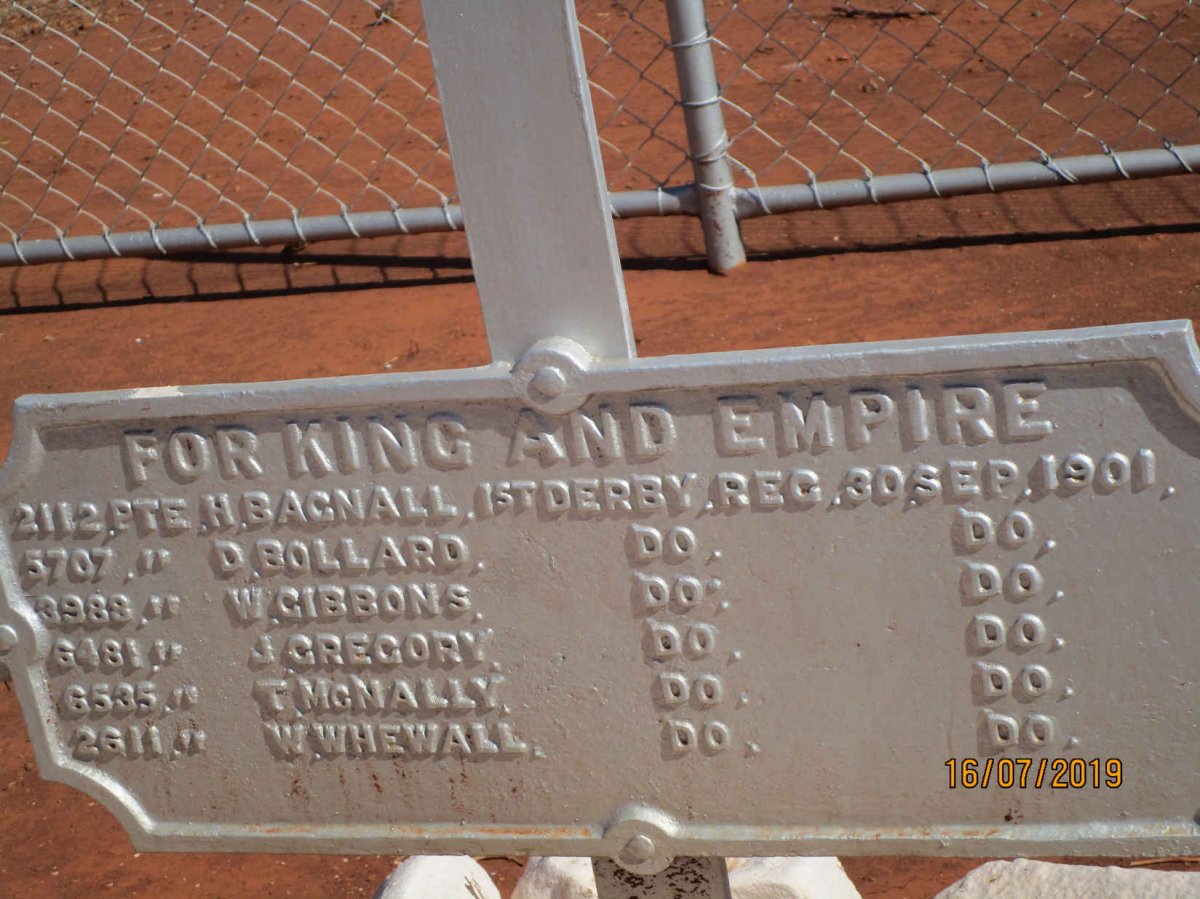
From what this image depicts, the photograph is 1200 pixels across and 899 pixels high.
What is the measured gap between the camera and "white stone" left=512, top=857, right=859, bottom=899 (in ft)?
7.37

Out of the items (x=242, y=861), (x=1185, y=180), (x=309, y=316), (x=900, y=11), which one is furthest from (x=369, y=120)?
(x=242, y=861)

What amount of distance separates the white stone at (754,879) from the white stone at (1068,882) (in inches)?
7.0

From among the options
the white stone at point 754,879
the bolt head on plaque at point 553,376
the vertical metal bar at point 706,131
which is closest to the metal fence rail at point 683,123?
the vertical metal bar at point 706,131

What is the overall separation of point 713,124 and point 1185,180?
1.54m

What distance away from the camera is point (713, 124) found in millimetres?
3881

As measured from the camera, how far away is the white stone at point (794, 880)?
2.24 meters

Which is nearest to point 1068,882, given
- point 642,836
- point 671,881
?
point 671,881

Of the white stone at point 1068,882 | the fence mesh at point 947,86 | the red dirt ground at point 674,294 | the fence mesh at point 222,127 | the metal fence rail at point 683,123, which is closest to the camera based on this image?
Result: the white stone at point 1068,882

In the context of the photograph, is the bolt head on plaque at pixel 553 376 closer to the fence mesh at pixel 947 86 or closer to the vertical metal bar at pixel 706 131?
the vertical metal bar at pixel 706 131

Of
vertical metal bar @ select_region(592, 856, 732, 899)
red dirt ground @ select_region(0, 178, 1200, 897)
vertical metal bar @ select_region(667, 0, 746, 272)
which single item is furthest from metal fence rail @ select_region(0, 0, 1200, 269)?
vertical metal bar @ select_region(592, 856, 732, 899)

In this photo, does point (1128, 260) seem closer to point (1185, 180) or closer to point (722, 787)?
point (1185, 180)

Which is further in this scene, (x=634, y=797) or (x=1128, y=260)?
(x=1128, y=260)

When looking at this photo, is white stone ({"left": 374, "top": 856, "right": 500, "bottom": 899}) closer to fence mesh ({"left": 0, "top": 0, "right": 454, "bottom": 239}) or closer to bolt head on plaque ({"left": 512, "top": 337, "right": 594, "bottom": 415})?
bolt head on plaque ({"left": 512, "top": 337, "right": 594, "bottom": 415})
